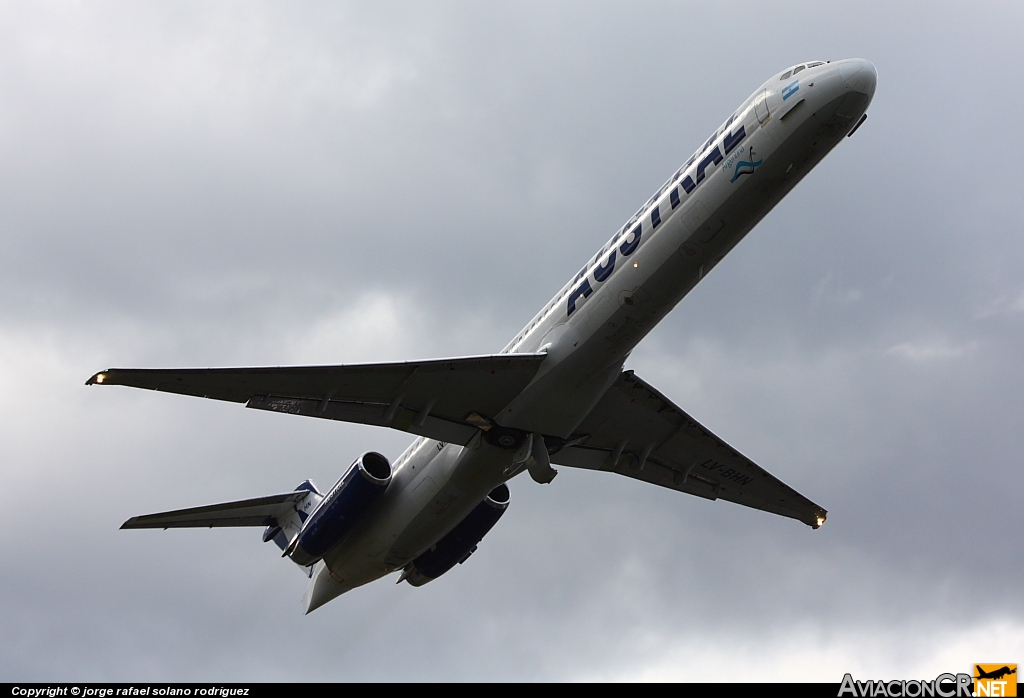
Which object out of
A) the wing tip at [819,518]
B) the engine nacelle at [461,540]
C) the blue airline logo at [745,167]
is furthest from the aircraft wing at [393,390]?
the wing tip at [819,518]

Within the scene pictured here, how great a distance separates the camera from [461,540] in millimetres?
29078

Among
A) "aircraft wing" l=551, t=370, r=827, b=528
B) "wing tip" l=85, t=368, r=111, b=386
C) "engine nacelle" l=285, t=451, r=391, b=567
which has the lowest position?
"wing tip" l=85, t=368, r=111, b=386

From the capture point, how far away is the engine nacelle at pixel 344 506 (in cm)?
2645

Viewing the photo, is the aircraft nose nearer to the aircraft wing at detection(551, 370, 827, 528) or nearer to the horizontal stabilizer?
the aircraft wing at detection(551, 370, 827, 528)

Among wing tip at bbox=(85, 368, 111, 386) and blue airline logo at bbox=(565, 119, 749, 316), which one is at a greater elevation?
blue airline logo at bbox=(565, 119, 749, 316)

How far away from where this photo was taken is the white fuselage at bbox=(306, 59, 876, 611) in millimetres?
19609

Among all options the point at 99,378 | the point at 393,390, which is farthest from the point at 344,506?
the point at 99,378

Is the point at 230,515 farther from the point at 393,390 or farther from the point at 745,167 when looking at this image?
the point at 745,167

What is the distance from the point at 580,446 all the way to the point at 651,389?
3147 mm

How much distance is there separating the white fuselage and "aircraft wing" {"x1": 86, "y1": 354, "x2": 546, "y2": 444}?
0.61m

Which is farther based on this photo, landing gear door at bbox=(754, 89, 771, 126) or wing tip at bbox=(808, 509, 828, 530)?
wing tip at bbox=(808, 509, 828, 530)

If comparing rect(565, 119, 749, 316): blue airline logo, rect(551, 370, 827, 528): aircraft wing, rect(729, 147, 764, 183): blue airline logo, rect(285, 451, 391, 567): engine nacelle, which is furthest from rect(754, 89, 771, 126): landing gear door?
rect(285, 451, 391, 567): engine nacelle

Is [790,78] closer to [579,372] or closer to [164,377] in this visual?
[579,372]

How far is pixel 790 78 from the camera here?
20.1 metres
